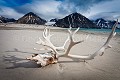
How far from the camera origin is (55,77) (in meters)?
3.11

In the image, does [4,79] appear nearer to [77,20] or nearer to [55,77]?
[55,77]

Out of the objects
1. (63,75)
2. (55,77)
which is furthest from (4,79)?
(63,75)

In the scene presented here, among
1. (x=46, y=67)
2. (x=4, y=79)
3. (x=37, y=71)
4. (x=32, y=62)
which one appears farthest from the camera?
(x=32, y=62)

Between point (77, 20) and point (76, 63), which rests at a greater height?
point (77, 20)

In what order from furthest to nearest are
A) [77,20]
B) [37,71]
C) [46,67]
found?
[77,20] → [46,67] → [37,71]

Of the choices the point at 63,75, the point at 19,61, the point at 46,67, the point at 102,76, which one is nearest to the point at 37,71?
the point at 46,67

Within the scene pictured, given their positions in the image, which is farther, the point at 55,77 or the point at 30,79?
the point at 55,77

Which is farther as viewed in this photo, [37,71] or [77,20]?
[77,20]

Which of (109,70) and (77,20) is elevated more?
(77,20)

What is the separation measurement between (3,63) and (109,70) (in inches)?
107

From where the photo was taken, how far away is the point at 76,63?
159 inches

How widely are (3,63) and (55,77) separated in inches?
60.6

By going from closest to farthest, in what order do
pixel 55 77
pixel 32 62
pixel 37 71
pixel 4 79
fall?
pixel 4 79 → pixel 55 77 → pixel 37 71 → pixel 32 62

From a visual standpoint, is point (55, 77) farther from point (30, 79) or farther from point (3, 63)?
point (3, 63)
